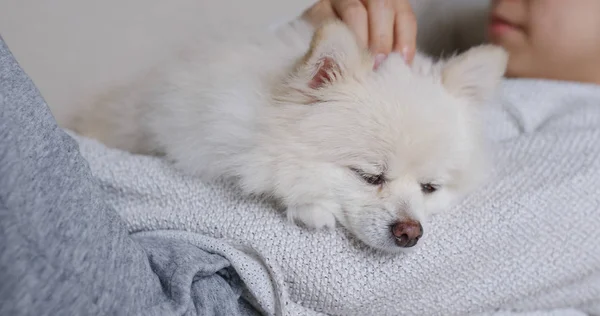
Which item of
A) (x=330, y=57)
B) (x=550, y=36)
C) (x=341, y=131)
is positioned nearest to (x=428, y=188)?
(x=341, y=131)

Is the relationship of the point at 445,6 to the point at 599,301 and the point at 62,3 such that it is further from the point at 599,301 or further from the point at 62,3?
the point at 62,3

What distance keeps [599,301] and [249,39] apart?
1200 millimetres

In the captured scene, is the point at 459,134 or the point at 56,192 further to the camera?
the point at 459,134

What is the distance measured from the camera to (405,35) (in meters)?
1.35

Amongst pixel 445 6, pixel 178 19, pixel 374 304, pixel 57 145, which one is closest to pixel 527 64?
pixel 445 6

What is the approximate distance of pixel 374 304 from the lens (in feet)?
3.54

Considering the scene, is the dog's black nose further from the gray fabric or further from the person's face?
the person's face

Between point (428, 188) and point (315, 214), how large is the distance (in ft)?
1.05

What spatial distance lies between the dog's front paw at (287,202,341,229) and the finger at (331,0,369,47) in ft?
1.57

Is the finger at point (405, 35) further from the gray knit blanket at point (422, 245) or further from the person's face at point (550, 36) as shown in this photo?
Result: the person's face at point (550, 36)

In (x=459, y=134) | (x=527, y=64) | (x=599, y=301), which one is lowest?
(x=599, y=301)

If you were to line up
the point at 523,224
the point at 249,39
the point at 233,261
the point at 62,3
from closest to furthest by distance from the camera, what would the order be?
1. the point at 233,261
2. the point at 523,224
3. the point at 249,39
4. the point at 62,3

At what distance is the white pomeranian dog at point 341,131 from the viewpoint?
3.62 ft

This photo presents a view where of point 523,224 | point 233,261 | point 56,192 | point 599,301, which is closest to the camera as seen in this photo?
point 56,192
